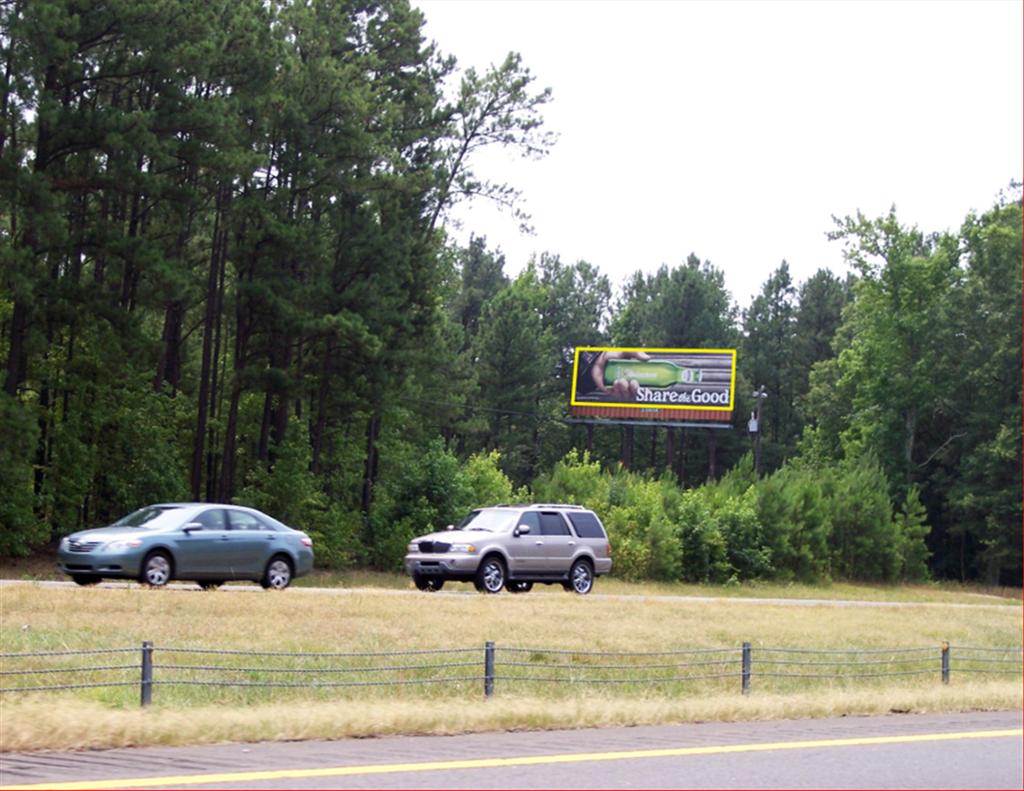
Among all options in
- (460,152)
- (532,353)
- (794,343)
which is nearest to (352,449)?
(460,152)

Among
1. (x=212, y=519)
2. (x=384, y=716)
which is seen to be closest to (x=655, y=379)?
(x=212, y=519)

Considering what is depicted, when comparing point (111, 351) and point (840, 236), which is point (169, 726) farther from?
point (840, 236)

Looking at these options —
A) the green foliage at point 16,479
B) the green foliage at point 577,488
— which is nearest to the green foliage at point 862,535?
the green foliage at point 577,488

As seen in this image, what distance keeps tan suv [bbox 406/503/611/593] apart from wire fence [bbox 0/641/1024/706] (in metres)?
6.89

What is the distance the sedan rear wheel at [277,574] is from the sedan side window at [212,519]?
154 cm

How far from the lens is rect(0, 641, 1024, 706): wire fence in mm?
15961

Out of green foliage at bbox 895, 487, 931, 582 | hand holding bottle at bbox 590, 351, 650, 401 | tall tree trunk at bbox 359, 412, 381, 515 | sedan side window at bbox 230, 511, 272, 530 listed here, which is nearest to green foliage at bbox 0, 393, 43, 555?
sedan side window at bbox 230, 511, 272, 530

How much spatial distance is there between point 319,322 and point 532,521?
16.8 meters

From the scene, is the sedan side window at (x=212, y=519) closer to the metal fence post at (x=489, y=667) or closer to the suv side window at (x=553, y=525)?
the suv side window at (x=553, y=525)

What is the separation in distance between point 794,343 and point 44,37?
272 ft

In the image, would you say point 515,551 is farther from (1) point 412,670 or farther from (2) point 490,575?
(1) point 412,670

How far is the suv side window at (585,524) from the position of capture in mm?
31875

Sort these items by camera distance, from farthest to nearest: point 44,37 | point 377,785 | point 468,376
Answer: point 468,376, point 44,37, point 377,785

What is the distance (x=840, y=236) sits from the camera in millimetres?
81562
